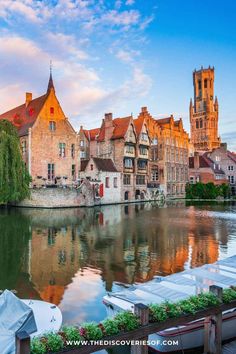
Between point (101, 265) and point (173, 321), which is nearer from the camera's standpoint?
point (173, 321)

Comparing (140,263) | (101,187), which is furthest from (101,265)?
(101,187)

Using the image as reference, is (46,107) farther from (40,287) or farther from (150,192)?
(40,287)

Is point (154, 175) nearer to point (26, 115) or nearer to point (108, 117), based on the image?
point (108, 117)

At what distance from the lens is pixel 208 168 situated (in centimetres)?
8288

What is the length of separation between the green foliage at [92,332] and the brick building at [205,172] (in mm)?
79828

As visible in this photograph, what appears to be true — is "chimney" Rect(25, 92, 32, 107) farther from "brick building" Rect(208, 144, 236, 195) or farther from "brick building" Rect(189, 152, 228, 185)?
"brick building" Rect(208, 144, 236, 195)

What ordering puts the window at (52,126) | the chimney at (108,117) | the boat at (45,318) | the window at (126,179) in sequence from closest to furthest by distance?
the boat at (45,318)
the window at (52,126)
the window at (126,179)
the chimney at (108,117)

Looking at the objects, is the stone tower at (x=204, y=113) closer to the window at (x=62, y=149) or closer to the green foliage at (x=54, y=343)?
the window at (x=62, y=149)

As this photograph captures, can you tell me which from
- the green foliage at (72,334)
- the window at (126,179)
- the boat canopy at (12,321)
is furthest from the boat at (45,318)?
the window at (126,179)

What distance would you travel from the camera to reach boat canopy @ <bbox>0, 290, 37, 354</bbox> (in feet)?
18.4

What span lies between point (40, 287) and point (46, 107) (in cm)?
4530

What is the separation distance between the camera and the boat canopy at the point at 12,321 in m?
5.61

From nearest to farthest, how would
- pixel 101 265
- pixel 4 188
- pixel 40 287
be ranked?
pixel 40 287 < pixel 101 265 < pixel 4 188

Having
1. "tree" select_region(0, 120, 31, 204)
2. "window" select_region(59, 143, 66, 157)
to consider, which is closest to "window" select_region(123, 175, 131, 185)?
"window" select_region(59, 143, 66, 157)
